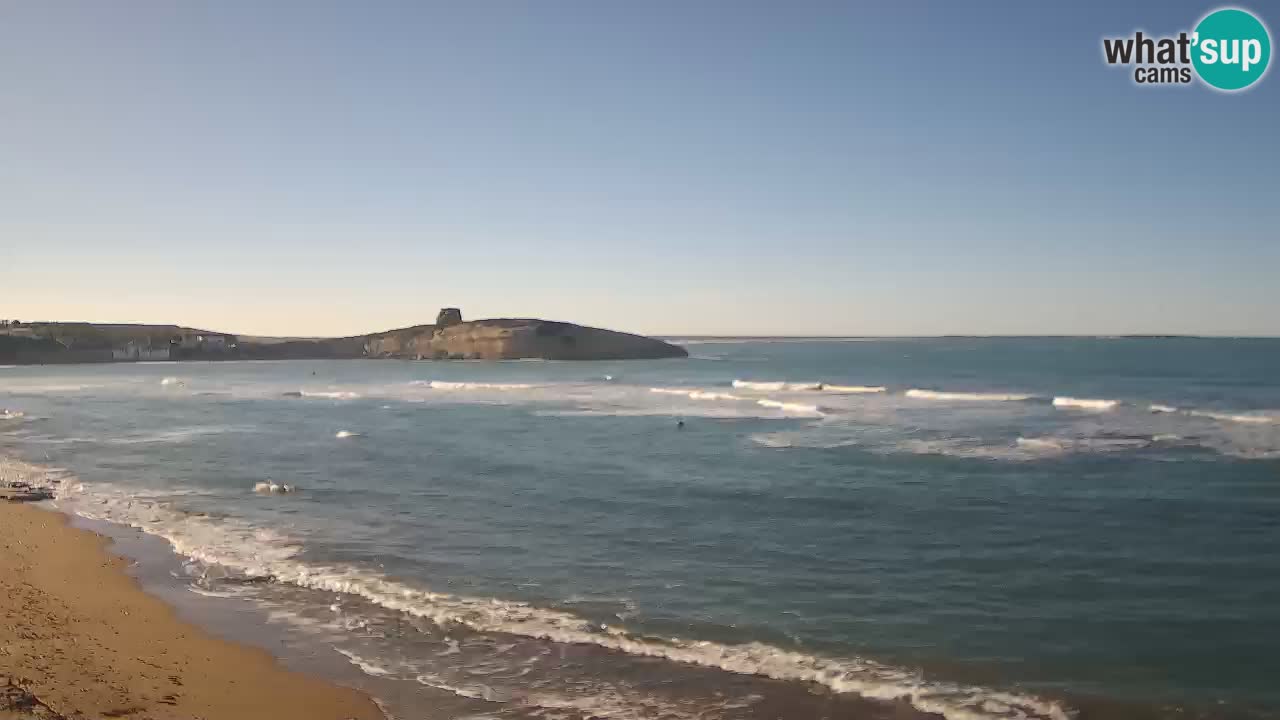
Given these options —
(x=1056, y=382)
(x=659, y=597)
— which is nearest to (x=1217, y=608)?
(x=659, y=597)

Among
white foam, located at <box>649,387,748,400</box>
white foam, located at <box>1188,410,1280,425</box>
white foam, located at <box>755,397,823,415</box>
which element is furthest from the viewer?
white foam, located at <box>649,387,748,400</box>

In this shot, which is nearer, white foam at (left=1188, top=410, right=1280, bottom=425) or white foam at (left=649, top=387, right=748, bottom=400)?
white foam at (left=1188, top=410, right=1280, bottom=425)

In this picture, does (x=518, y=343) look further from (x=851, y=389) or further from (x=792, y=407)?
(x=792, y=407)

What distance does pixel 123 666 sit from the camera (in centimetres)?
970

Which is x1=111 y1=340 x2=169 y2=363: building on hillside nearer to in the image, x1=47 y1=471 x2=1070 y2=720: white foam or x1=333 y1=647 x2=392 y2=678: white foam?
x1=47 y1=471 x2=1070 y2=720: white foam

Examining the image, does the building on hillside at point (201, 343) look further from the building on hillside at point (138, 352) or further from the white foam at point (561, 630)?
the white foam at point (561, 630)

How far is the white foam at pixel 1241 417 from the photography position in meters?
32.8

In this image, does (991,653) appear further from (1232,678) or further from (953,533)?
(953,533)

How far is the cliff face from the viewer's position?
4924 inches

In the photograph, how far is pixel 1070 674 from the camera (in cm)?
953

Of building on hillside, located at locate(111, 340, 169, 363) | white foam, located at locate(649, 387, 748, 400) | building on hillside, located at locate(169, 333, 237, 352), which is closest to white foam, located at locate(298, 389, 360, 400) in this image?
white foam, located at locate(649, 387, 748, 400)

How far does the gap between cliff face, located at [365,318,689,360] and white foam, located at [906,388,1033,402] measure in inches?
3001

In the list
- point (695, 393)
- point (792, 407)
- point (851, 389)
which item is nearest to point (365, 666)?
point (792, 407)

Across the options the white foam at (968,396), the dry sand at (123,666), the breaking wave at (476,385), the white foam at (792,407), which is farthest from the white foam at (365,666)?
the breaking wave at (476,385)
